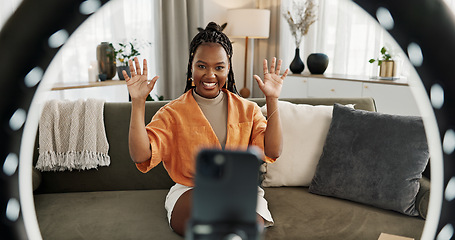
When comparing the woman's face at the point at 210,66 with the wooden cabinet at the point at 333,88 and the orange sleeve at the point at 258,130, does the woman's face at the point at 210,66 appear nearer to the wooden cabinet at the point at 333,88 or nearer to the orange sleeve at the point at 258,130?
the orange sleeve at the point at 258,130

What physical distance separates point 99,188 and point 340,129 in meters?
1.23

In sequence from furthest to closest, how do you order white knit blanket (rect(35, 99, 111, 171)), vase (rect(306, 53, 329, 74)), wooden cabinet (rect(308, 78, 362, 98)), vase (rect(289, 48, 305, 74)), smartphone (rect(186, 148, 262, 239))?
vase (rect(289, 48, 305, 74)) → vase (rect(306, 53, 329, 74)) → wooden cabinet (rect(308, 78, 362, 98)) → white knit blanket (rect(35, 99, 111, 171)) → smartphone (rect(186, 148, 262, 239))

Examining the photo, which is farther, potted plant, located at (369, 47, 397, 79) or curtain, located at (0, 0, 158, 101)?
curtain, located at (0, 0, 158, 101)

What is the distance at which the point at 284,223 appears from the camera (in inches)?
60.5

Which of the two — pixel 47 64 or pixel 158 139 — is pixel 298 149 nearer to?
pixel 158 139

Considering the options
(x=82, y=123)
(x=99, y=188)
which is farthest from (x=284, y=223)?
(x=82, y=123)

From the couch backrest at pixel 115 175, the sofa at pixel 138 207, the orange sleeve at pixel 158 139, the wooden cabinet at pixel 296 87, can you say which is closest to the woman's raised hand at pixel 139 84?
the orange sleeve at pixel 158 139

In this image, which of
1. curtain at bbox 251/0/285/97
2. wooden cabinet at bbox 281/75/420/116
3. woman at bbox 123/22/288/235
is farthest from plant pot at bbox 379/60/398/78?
woman at bbox 123/22/288/235

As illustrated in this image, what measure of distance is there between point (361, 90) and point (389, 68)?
290 mm

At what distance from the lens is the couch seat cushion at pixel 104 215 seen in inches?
57.3

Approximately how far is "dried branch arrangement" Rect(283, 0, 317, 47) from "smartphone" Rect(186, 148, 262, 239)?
4.03 metres

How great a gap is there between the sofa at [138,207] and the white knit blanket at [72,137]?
0.16 feet

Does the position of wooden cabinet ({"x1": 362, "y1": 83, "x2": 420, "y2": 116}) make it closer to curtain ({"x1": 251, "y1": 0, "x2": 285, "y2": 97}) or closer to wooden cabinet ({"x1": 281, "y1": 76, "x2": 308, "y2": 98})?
wooden cabinet ({"x1": 281, "y1": 76, "x2": 308, "y2": 98})

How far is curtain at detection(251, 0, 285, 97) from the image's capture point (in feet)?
15.3
